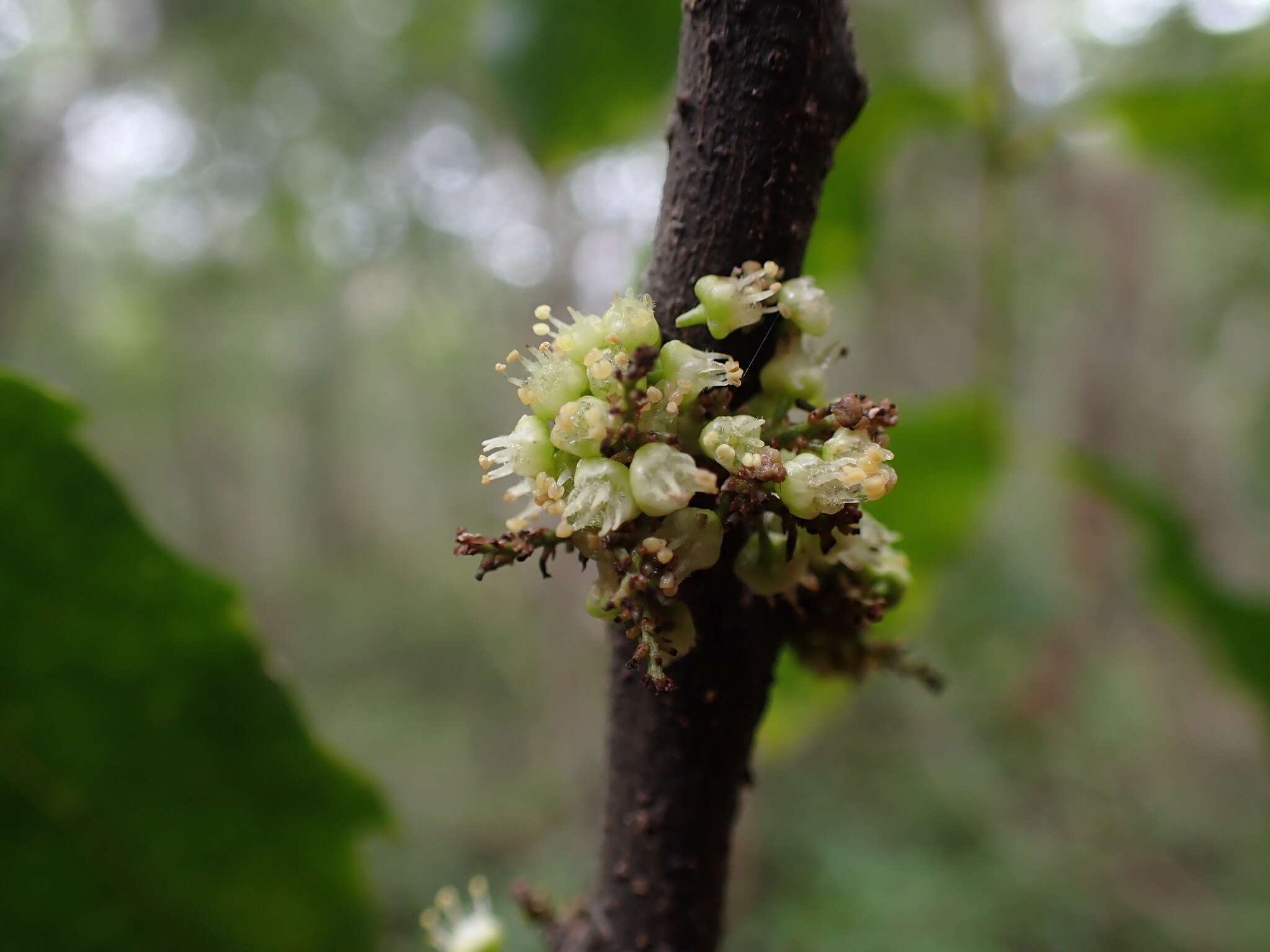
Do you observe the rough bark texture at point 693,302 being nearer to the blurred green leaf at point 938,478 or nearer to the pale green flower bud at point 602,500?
the pale green flower bud at point 602,500

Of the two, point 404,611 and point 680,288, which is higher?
point 404,611

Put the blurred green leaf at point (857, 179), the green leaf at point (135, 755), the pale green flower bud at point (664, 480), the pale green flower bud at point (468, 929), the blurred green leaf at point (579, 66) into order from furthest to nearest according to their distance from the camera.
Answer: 1. the blurred green leaf at point (857, 179)
2. the blurred green leaf at point (579, 66)
3. the pale green flower bud at point (468, 929)
4. the green leaf at point (135, 755)
5. the pale green flower bud at point (664, 480)

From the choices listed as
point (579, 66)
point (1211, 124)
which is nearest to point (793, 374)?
point (579, 66)

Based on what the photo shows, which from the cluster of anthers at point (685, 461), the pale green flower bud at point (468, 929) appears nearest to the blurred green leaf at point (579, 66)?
the cluster of anthers at point (685, 461)

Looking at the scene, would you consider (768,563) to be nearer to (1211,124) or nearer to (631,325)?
(631,325)

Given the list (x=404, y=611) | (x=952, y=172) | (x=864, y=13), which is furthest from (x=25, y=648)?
(x=404, y=611)

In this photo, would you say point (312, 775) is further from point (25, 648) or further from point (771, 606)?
point (771, 606)
